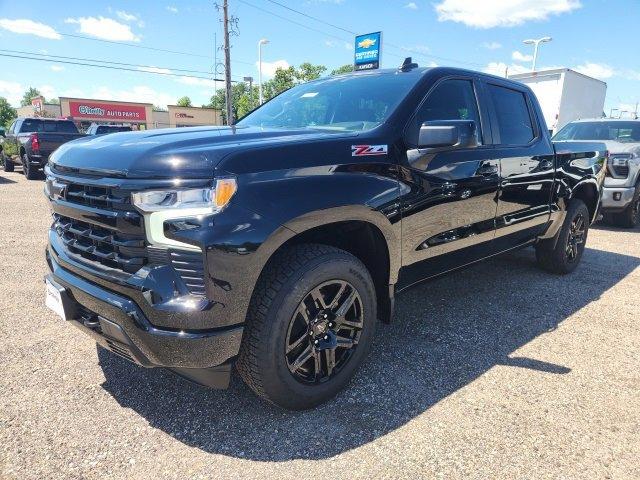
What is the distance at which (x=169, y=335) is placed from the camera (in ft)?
6.59

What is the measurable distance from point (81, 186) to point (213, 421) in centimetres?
137

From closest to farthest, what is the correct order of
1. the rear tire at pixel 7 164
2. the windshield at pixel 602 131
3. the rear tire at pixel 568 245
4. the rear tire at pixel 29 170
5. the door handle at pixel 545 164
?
the door handle at pixel 545 164 < the rear tire at pixel 568 245 < the windshield at pixel 602 131 < the rear tire at pixel 29 170 < the rear tire at pixel 7 164

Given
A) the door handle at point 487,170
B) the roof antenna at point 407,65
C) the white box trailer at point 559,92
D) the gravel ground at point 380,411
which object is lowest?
the gravel ground at point 380,411

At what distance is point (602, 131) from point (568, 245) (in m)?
5.12

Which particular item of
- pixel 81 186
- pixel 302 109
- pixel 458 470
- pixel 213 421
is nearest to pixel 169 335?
pixel 213 421

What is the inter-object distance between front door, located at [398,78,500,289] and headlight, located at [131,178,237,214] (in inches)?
45.8

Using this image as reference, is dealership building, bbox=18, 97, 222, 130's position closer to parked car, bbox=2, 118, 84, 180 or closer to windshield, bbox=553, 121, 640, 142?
parked car, bbox=2, 118, 84, 180

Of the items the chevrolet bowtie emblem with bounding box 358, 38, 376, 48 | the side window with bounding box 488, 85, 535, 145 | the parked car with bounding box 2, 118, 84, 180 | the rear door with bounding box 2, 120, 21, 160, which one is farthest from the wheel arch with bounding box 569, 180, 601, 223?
the chevrolet bowtie emblem with bounding box 358, 38, 376, 48

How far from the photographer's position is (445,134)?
2.59 m

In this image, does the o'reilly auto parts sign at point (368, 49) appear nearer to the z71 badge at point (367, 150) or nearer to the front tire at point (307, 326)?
the z71 badge at point (367, 150)

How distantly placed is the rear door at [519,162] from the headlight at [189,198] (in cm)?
237

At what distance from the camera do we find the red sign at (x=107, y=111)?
52.8m

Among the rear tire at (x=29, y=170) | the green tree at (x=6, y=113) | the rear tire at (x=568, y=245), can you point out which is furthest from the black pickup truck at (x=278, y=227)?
the green tree at (x=6, y=113)

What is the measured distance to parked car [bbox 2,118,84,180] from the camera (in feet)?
42.0
